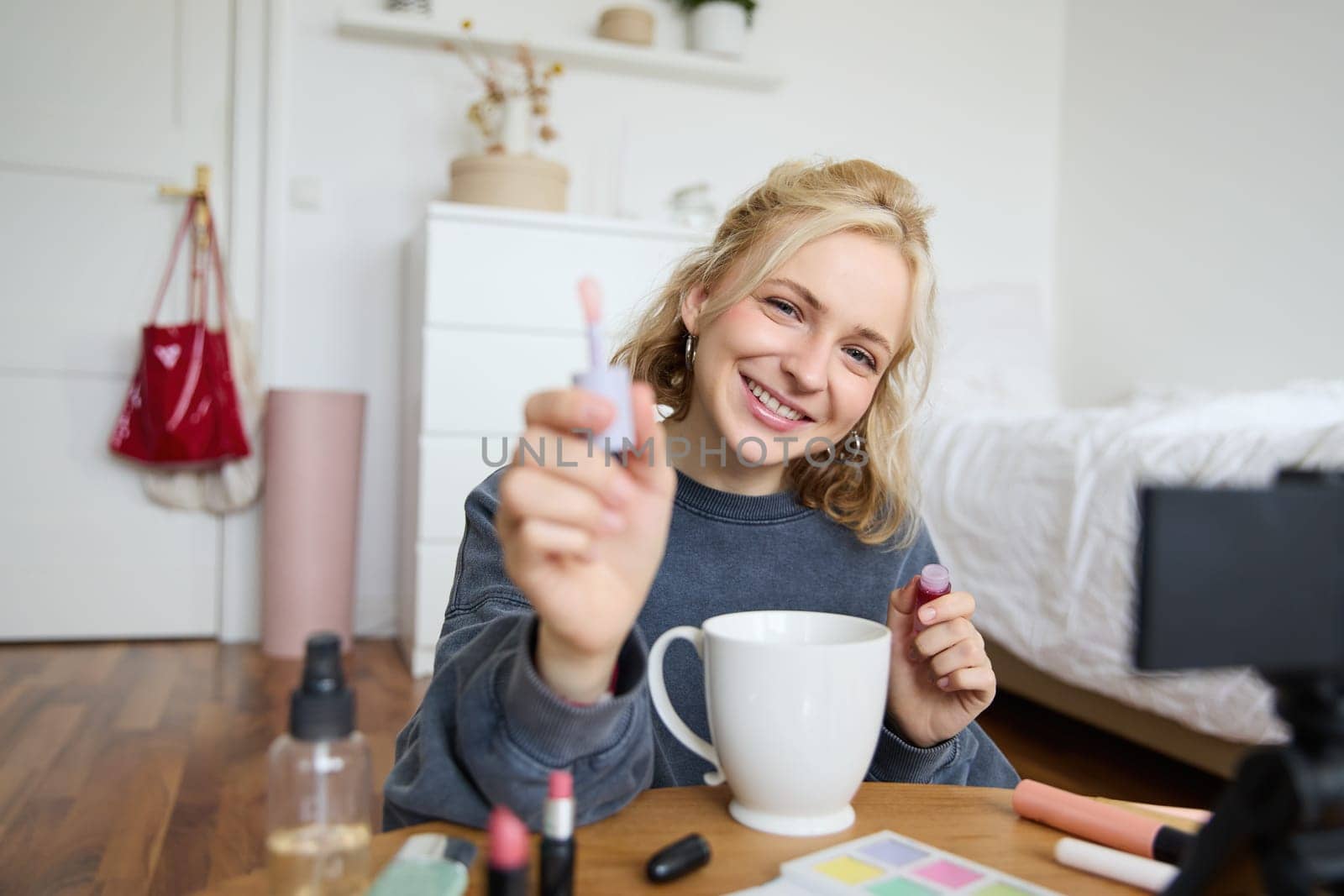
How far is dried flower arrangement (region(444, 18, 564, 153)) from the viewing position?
2723 mm

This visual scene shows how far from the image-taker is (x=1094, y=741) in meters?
2.18

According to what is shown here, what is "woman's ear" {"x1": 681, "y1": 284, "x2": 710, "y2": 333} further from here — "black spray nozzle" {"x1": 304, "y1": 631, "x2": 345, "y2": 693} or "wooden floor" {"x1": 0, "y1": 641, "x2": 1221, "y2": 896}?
"wooden floor" {"x1": 0, "y1": 641, "x2": 1221, "y2": 896}

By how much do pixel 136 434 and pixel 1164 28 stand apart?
307 cm

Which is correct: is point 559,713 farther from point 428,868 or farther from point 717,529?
point 717,529

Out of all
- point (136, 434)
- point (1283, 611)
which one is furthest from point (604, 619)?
point (136, 434)

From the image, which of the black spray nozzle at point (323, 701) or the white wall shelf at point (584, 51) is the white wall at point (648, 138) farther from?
the black spray nozzle at point (323, 701)

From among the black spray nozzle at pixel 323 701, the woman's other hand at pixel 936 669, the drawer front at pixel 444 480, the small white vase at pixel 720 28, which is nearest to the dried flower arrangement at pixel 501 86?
the small white vase at pixel 720 28

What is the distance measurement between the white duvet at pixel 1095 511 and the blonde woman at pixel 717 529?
73cm

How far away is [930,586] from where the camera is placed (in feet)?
2.25

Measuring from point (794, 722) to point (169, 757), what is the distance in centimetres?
162

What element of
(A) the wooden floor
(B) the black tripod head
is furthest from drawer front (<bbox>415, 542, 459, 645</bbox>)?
(B) the black tripod head

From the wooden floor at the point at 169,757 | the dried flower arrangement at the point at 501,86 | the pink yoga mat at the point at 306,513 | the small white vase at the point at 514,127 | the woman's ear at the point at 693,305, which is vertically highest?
the dried flower arrangement at the point at 501,86

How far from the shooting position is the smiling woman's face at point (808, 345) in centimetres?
89

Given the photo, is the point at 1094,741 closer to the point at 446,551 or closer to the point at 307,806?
the point at 446,551
